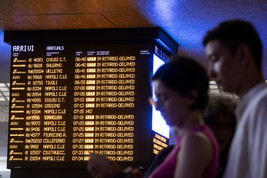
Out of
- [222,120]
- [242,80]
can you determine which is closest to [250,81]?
[242,80]

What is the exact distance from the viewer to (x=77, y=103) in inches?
273

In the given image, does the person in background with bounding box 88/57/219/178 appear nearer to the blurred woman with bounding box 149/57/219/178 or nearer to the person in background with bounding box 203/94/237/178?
the blurred woman with bounding box 149/57/219/178

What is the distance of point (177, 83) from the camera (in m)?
1.73

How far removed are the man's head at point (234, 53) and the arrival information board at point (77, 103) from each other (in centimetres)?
488

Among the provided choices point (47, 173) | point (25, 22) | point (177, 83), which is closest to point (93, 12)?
point (25, 22)

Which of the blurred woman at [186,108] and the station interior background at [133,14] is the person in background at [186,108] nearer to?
the blurred woman at [186,108]

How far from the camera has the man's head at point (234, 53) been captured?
1769 mm

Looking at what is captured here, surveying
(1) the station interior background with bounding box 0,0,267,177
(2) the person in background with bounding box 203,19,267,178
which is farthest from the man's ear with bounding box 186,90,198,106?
(1) the station interior background with bounding box 0,0,267,177

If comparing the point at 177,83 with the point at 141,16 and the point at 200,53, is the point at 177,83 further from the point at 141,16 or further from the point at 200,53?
the point at 200,53

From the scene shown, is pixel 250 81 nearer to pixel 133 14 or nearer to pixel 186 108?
pixel 186 108

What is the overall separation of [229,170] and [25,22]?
17.5 ft

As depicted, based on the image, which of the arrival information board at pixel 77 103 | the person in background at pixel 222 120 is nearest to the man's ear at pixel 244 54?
the person in background at pixel 222 120

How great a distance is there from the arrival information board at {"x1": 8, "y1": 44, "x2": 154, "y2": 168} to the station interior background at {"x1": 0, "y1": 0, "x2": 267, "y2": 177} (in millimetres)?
318

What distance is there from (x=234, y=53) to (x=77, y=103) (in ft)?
17.2
